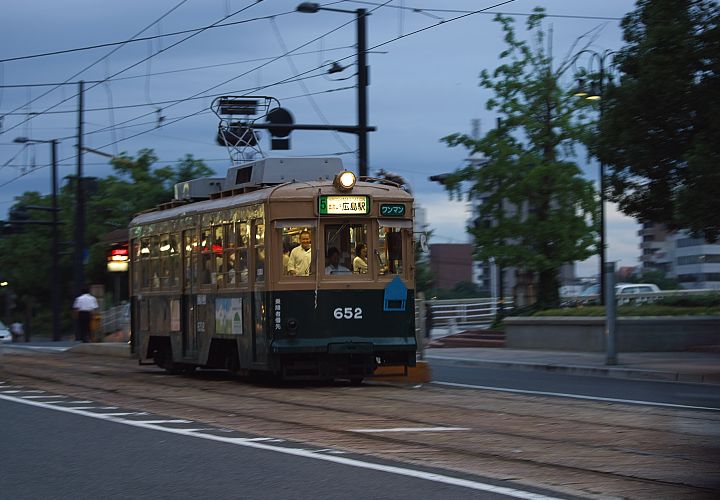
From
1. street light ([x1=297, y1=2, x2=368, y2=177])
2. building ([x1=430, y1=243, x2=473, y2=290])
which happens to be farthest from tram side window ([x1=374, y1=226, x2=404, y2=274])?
building ([x1=430, y1=243, x2=473, y2=290])

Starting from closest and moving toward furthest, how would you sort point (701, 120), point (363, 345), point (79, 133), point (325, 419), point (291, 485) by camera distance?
point (291, 485) < point (325, 419) < point (363, 345) < point (701, 120) < point (79, 133)

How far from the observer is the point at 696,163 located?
60.9 feet

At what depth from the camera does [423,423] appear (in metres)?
12.7

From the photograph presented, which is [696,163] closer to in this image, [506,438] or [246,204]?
[246,204]

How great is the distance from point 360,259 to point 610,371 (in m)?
6.32

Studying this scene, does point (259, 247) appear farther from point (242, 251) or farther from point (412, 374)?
point (412, 374)

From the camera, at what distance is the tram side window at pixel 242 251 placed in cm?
1792

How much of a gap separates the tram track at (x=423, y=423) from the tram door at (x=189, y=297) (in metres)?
0.64

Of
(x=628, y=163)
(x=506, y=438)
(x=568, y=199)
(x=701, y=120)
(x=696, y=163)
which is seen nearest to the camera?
(x=506, y=438)

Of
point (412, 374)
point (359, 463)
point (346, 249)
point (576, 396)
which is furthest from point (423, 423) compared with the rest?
point (412, 374)

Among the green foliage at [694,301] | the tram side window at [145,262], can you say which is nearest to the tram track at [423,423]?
the tram side window at [145,262]

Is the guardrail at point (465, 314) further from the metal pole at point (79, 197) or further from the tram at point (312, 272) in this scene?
the tram at point (312, 272)

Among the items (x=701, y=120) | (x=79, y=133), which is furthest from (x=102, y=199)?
(x=701, y=120)

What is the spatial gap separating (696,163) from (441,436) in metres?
8.85
